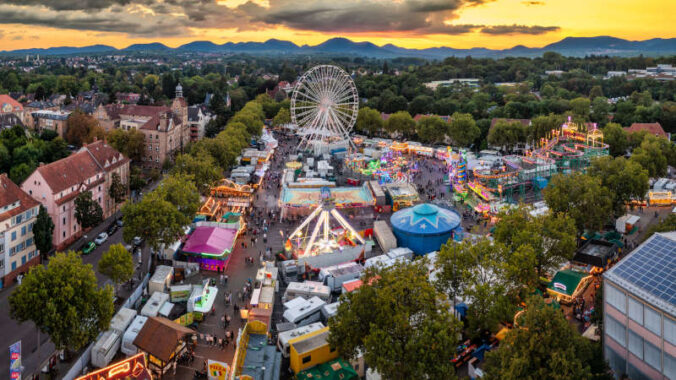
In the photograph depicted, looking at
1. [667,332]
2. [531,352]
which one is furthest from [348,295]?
[667,332]

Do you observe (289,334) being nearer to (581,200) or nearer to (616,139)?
(581,200)

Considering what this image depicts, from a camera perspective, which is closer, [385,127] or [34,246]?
[34,246]

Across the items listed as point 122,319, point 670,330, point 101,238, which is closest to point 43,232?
point 101,238

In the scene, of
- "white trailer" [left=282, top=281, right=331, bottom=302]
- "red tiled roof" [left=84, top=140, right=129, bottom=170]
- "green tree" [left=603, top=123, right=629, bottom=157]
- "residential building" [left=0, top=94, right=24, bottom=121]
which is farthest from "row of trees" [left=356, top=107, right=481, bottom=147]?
"residential building" [left=0, top=94, right=24, bottom=121]

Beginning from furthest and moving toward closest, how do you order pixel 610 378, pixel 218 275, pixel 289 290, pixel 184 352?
pixel 218 275 → pixel 289 290 → pixel 184 352 → pixel 610 378

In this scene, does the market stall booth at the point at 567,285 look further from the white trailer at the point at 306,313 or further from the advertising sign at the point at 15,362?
the advertising sign at the point at 15,362

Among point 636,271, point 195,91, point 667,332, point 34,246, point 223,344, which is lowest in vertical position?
point 223,344

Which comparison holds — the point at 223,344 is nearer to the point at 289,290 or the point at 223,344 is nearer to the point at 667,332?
the point at 289,290
